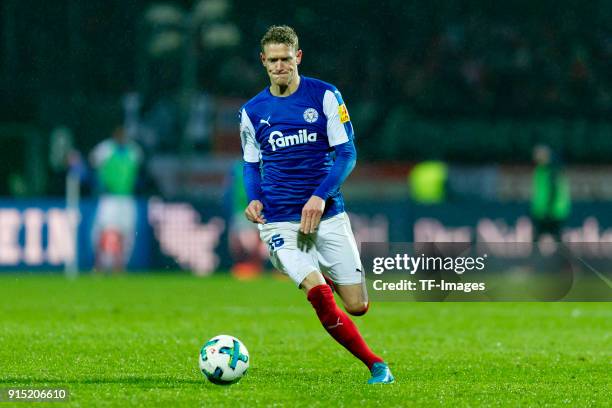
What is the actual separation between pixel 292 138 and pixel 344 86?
19.9 metres

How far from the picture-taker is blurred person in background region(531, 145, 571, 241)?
55.0ft

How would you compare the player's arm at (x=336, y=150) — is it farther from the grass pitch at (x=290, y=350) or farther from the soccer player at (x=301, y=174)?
the grass pitch at (x=290, y=350)

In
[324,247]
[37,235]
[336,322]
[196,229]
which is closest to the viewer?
[336,322]

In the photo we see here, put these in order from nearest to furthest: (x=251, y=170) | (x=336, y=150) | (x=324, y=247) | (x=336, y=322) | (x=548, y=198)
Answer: (x=336, y=322) < (x=336, y=150) < (x=324, y=247) < (x=251, y=170) < (x=548, y=198)

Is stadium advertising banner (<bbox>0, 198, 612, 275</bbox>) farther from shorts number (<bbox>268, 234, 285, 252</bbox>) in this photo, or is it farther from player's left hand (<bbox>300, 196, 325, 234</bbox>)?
player's left hand (<bbox>300, 196, 325, 234</bbox>)

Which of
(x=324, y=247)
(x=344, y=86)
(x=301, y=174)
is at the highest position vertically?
(x=344, y=86)

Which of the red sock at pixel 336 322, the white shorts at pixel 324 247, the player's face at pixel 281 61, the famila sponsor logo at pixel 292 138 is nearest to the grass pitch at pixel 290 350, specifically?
the red sock at pixel 336 322

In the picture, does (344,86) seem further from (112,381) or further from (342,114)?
(112,381)

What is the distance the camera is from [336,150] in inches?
270

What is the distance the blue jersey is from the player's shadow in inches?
40.7

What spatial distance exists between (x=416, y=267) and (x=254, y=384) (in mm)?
6456

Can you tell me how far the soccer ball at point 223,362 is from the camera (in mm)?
6543

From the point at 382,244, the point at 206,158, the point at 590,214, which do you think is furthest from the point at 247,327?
the point at 206,158
